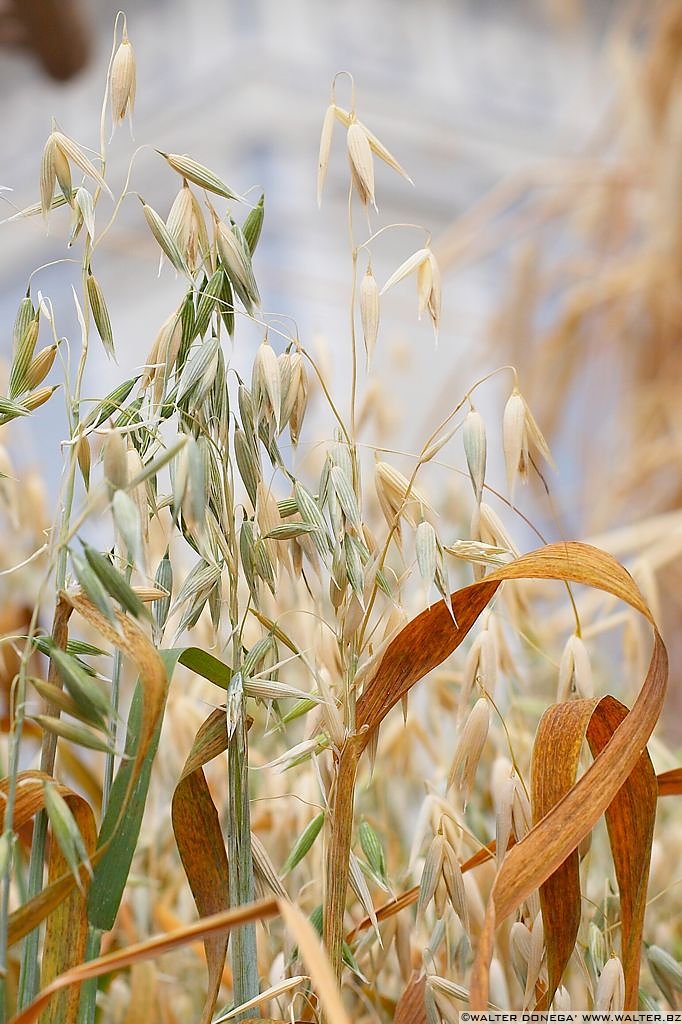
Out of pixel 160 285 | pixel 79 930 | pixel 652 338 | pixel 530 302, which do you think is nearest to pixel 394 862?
pixel 79 930

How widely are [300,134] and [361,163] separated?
58.4 inches

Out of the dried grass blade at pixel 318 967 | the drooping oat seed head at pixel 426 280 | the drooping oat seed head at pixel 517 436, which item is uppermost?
the drooping oat seed head at pixel 426 280

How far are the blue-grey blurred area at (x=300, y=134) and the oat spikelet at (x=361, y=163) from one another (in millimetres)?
1303

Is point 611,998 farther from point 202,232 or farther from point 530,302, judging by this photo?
point 530,302

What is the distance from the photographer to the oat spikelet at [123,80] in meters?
0.21

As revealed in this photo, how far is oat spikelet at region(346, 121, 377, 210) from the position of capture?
0.21 metres

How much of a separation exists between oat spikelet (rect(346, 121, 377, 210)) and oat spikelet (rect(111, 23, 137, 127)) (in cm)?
4

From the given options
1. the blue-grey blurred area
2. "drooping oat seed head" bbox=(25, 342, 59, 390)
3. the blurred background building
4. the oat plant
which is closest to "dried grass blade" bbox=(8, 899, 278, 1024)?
the oat plant

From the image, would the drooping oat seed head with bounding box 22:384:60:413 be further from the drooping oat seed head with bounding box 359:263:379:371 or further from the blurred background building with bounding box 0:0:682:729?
the blurred background building with bounding box 0:0:682:729

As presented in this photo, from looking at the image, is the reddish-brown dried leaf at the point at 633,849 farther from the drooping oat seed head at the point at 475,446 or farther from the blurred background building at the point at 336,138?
the blurred background building at the point at 336,138

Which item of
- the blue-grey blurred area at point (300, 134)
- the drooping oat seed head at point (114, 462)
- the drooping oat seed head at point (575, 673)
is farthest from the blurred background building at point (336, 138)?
the drooping oat seed head at point (114, 462)

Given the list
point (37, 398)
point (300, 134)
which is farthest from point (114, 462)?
point (300, 134)

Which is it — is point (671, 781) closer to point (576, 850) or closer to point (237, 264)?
point (576, 850)

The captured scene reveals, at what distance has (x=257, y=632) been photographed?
1.20ft
